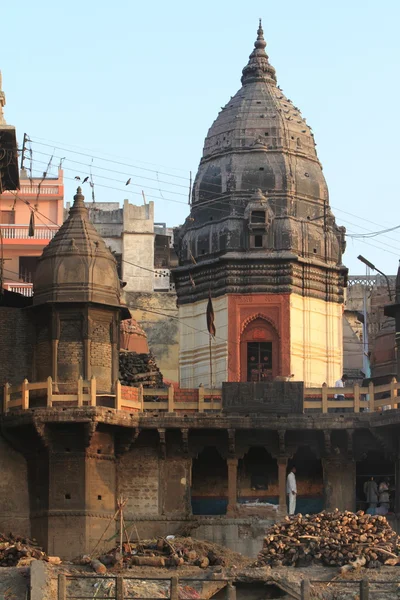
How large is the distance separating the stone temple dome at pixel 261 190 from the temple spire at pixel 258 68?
134 cm

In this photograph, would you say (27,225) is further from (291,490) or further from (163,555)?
(163,555)

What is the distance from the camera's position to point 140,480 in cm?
4875

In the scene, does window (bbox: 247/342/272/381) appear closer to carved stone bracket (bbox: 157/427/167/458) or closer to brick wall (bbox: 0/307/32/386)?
carved stone bracket (bbox: 157/427/167/458)

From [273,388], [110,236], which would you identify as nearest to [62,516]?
[273,388]

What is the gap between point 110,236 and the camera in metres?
80.0

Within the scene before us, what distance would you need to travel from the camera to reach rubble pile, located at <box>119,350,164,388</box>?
5338 centimetres

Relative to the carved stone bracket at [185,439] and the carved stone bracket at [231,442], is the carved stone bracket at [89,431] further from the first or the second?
the carved stone bracket at [231,442]

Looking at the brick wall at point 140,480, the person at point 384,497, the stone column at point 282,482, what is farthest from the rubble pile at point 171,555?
the person at point 384,497

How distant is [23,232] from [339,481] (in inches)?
1149

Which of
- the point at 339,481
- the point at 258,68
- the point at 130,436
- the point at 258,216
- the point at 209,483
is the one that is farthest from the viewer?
the point at 258,68

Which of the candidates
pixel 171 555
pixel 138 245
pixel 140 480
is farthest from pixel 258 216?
pixel 138 245

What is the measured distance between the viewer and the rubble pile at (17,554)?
4381cm

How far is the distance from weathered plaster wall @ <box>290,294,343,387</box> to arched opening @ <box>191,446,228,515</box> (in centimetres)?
843

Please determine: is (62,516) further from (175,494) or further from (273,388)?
(273,388)
